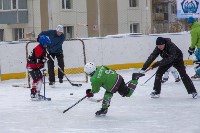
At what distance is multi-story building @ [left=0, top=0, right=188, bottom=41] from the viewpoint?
1041 inches

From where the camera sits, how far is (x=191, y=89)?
28.3 feet

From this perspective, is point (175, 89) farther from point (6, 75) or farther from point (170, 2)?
point (170, 2)

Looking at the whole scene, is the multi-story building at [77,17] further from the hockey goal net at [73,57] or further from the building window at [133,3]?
the hockey goal net at [73,57]

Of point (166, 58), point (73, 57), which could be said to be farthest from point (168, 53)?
point (73, 57)

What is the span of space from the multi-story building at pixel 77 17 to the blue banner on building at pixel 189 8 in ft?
28.0

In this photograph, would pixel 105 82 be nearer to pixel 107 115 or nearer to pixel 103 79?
pixel 103 79

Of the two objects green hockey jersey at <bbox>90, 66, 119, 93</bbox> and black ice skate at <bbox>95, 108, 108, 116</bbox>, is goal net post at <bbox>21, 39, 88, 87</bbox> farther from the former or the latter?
green hockey jersey at <bbox>90, 66, 119, 93</bbox>

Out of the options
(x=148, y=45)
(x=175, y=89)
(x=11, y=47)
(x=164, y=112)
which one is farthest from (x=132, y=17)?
(x=164, y=112)

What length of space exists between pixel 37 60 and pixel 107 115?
211 cm

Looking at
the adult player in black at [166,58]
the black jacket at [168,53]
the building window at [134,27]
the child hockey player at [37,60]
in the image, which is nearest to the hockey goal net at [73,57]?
the child hockey player at [37,60]

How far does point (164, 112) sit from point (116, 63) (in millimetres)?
7407

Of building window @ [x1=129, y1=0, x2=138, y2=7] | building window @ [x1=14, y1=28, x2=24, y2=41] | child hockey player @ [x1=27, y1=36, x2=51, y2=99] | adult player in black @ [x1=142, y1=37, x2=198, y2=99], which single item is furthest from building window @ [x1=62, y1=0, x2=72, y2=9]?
adult player in black @ [x1=142, y1=37, x2=198, y2=99]

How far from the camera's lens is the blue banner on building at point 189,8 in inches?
618

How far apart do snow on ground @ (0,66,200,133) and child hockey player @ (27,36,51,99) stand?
35cm
